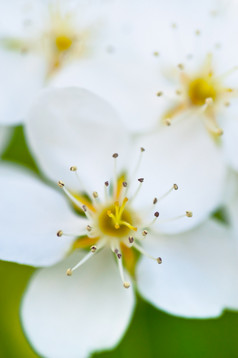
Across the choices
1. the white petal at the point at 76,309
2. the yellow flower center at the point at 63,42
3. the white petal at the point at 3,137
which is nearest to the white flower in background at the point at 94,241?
the white petal at the point at 76,309

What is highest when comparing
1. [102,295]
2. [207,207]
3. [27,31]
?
[27,31]

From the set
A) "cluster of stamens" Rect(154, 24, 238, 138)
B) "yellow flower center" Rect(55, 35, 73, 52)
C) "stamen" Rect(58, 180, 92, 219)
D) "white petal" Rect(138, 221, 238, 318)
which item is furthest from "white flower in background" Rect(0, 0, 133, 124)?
"white petal" Rect(138, 221, 238, 318)

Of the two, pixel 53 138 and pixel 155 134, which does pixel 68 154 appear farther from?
pixel 155 134

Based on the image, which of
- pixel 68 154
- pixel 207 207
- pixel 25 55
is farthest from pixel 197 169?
pixel 25 55

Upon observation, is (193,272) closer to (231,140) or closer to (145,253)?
(145,253)

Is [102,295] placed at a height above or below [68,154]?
below

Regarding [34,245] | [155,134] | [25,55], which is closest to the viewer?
[34,245]
